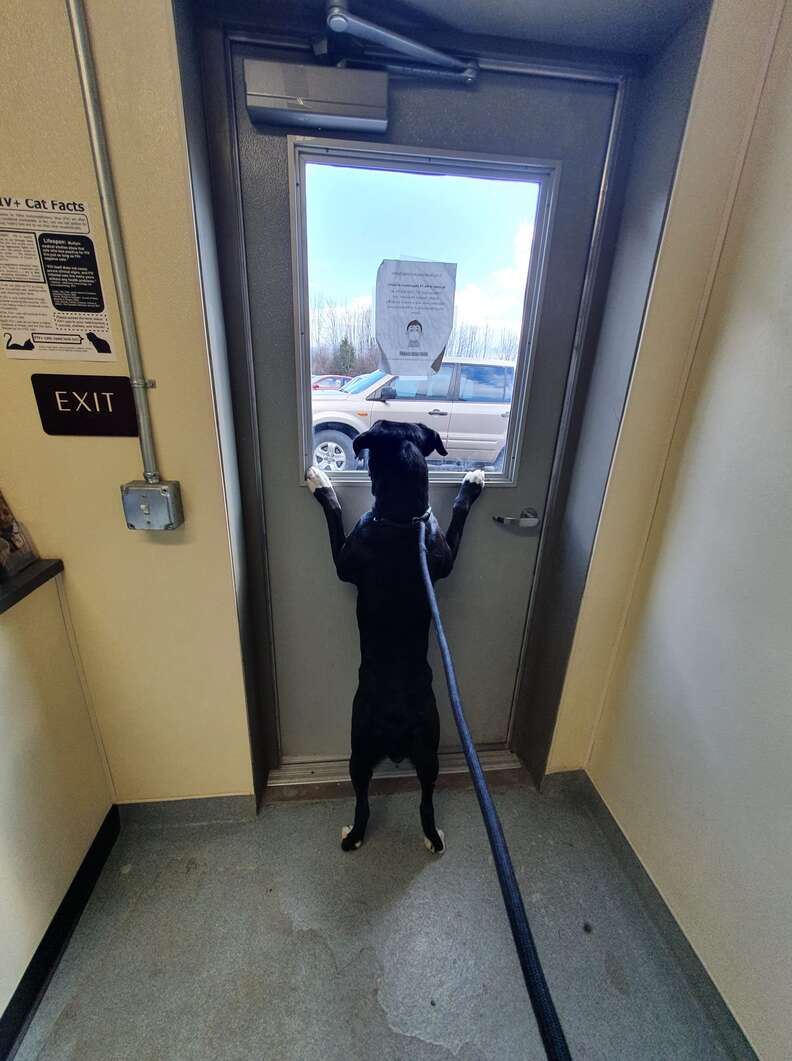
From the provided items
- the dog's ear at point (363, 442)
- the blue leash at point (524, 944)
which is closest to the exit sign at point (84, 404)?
the dog's ear at point (363, 442)

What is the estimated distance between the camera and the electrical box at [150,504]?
1076 mm

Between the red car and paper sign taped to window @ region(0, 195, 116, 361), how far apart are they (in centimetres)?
52

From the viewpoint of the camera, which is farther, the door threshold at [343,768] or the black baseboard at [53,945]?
the door threshold at [343,768]

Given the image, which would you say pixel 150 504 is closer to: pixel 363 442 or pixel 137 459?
pixel 137 459

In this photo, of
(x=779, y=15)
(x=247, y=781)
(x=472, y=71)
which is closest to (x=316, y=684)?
(x=247, y=781)

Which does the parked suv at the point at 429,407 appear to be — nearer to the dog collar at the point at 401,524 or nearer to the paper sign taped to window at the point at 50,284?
the dog collar at the point at 401,524

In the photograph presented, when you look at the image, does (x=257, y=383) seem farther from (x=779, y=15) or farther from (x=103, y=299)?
(x=779, y=15)

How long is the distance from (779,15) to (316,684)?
2.17 m

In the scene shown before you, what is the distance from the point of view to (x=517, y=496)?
57.4 inches

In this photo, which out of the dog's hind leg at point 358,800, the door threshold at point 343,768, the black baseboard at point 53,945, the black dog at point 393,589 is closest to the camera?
the black baseboard at point 53,945

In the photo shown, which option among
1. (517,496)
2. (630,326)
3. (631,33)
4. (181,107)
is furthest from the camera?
(517,496)

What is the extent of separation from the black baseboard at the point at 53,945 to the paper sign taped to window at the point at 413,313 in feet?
5.73

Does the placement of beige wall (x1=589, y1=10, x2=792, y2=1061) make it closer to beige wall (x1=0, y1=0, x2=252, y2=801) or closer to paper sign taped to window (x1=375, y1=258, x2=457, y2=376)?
paper sign taped to window (x1=375, y1=258, x2=457, y2=376)

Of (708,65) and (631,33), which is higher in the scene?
(631,33)
